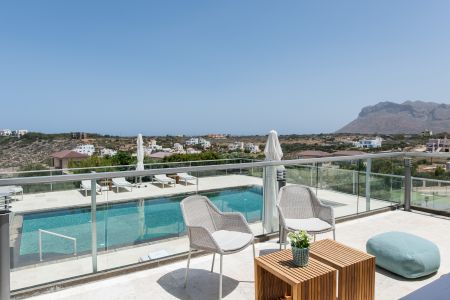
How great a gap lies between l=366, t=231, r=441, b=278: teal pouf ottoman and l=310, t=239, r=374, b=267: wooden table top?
930 mm

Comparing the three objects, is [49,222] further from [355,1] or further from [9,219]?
[355,1]

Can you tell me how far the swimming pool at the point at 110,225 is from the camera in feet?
10.6

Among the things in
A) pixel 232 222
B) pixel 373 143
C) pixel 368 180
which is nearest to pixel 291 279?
pixel 232 222

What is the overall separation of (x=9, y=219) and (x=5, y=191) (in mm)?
256

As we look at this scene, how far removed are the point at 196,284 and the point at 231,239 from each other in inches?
24.5

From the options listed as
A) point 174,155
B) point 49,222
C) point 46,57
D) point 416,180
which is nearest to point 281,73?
point 174,155

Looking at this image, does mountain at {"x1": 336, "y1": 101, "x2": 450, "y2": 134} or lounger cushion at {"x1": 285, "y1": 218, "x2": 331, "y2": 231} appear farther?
mountain at {"x1": 336, "y1": 101, "x2": 450, "y2": 134}

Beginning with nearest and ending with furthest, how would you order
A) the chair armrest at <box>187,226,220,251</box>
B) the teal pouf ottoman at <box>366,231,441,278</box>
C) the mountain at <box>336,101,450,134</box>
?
the chair armrest at <box>187,226,220,251</box> < the teal pouf ottoman at <box>366,231,441,278</box> < the mountain at <box>336,101,450,134</box>

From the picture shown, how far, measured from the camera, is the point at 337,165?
5516mm

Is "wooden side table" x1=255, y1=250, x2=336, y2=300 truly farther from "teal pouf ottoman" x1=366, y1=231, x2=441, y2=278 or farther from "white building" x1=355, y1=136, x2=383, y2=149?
"white building" x1=355, y1=136, x2=383, y2=149

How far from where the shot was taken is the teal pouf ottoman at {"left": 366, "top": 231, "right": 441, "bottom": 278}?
126 inches

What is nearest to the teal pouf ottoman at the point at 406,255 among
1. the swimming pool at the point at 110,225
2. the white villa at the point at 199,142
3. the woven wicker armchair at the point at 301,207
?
the woven wicker armchair at the point at 301,207

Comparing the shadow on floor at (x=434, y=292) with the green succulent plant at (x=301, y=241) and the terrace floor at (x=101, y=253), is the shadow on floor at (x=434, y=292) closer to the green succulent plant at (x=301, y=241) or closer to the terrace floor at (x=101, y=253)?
the green succulent plant at (x=301, y=241)

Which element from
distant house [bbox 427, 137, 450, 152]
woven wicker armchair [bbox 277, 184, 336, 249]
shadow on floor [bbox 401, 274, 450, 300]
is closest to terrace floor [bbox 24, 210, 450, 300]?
woven wicker armchair [bbox 277, 184, 336, 249]
